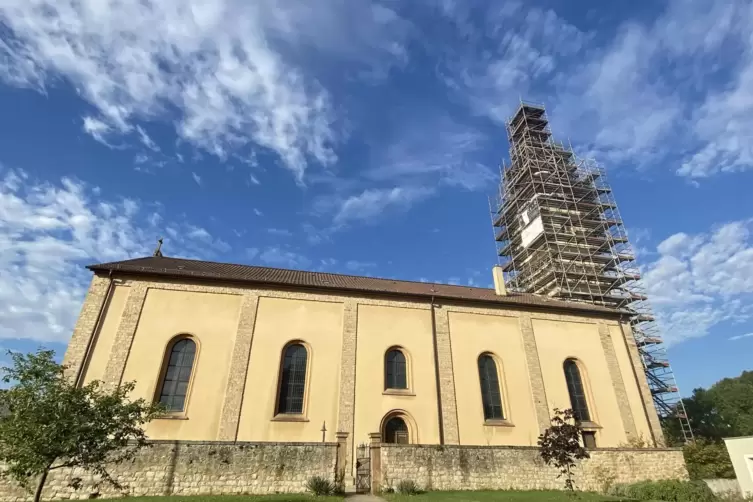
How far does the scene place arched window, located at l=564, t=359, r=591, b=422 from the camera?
23.1 m

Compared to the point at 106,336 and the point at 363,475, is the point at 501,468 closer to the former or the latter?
the point at 363,475

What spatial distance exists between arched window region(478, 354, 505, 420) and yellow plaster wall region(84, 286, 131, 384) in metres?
19.3

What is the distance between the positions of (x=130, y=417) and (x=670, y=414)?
44223 millimetres

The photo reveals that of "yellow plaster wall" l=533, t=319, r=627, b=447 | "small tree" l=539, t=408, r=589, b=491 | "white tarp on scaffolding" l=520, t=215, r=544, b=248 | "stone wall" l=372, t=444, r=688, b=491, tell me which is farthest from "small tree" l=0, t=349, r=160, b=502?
"white tarp on scaffolding" l=520, t=215, r=544, b=248

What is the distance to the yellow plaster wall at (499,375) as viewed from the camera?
21156mm

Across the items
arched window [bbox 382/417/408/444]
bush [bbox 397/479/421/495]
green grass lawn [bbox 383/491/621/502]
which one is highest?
arched window [bbox 382/417/408/444]

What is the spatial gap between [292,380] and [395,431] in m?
5.92

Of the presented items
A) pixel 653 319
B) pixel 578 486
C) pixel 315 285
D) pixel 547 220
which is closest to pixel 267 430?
pixel 315 285

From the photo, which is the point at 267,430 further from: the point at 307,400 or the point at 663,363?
the point at 663,363

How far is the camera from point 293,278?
81.3 feet

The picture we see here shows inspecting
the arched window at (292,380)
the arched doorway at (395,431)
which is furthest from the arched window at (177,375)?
the arched doorway at (395,431)

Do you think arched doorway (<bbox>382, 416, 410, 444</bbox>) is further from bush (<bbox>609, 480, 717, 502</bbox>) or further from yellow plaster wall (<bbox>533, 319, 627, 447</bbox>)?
bush (<bbox>609, 480, 717, 502</bbox>)

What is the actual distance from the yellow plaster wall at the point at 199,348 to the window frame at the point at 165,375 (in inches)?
2.6

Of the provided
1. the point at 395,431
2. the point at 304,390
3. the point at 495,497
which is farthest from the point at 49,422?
the point at 395,431
